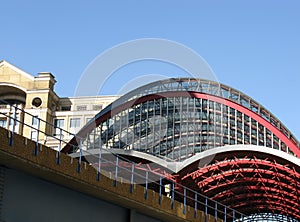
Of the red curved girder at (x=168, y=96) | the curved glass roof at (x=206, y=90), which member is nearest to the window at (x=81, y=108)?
the red curved girder at (x=168, y=96)

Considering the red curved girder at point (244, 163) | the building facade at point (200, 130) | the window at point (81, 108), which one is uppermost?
the window at point (81, 108)

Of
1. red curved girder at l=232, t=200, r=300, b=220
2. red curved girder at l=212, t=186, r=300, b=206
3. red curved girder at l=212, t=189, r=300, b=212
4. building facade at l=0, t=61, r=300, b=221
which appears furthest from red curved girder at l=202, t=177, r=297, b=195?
red curved girder at l=232, t=200, r=300, b=220

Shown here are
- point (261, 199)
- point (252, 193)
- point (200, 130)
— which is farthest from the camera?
point (200, 130)

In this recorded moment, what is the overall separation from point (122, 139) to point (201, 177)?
71.0ft

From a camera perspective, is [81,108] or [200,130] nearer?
[200,130]

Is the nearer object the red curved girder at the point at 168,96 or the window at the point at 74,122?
the red curved girder at the point at 168,96

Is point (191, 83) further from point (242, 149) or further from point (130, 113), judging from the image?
point (242, 149)

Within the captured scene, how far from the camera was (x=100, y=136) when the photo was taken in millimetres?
65250

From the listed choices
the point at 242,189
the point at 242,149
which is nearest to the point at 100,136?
the point at 242,189

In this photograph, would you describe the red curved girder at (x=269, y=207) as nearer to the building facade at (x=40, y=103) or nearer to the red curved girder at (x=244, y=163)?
the red curved girder at (x=244, y=163)

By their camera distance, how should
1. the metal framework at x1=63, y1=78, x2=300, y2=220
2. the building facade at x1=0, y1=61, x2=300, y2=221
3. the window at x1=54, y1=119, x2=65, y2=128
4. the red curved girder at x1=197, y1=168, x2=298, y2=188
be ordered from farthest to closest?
the window at x1=54, y1=119, x2=65, y2=128 < the metal framework at x1=63, y1=78, x2=300, y2=220 < the building facade at x1=0, y1=61, x2=300, y2=221 < the red curved girder at x1=197, y1=168, x2=298, y2=188

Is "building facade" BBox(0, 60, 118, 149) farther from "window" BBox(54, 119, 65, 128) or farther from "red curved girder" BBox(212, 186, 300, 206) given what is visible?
"red curved girder" BBox(212, 186, 300, 206)

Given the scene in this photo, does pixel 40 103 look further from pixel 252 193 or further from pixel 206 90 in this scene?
pixel 252 193

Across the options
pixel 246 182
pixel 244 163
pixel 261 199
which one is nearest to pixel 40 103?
pixel 261 199
